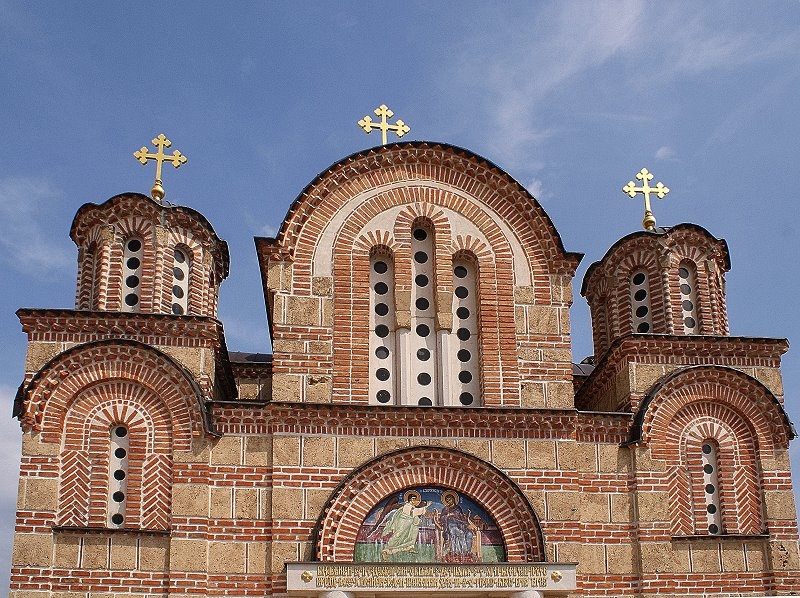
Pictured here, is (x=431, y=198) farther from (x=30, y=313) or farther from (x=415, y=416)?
(x=30, y=313)

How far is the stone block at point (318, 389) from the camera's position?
15.3m

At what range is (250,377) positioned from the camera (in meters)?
19.9

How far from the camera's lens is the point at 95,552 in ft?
46.4

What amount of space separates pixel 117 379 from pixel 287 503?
2901 mm

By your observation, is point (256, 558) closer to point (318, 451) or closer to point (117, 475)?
point (318, 451)

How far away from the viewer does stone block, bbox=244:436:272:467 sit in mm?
14875

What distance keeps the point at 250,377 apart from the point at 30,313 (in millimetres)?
5245

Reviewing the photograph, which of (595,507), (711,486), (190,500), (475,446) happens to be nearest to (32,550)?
(190,500)

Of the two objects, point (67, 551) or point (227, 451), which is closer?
point (67, 551)

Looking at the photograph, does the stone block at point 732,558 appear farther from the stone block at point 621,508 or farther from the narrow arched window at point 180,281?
the narrow arched window at point 180,281

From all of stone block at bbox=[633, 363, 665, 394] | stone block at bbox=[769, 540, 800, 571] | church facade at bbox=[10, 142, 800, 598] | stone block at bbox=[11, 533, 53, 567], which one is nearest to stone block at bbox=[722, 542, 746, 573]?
church facade at bbox=[10, 142, 800, 598]

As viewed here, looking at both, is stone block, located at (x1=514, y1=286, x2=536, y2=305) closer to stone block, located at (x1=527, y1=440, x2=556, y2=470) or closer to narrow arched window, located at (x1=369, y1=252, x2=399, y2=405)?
narrow arched window, located at (x1=369, y1=252, x2=399, y2=405)

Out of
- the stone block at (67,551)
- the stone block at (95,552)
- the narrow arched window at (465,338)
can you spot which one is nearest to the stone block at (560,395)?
the narrow arched window at (465,338)

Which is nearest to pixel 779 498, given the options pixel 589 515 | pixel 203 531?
pixel 589 515
